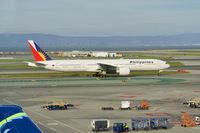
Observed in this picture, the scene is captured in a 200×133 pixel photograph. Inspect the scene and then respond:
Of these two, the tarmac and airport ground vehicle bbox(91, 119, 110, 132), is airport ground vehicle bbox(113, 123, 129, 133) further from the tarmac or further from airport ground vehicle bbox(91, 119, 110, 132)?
the tarmac

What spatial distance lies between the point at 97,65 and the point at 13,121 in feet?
251

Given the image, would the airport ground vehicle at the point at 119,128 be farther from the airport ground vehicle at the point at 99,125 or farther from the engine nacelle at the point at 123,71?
the engine nacelle at the point at 123,71

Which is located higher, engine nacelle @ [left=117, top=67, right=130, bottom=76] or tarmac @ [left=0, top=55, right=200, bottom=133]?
engine nacelle @ [left=117, top=67, right=130, bottom=76]

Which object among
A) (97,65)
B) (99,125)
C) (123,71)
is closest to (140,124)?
(99,125)

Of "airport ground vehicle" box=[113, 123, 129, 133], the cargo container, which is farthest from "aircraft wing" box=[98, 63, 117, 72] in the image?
"airport ground vehicle" box=[113, 123, 129, 133]

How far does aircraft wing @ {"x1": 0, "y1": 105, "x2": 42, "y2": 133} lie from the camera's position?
52.1 ft

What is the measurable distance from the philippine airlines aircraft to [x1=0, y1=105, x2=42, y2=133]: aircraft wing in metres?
73.6

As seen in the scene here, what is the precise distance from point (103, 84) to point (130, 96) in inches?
698

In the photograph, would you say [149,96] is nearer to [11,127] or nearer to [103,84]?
[103,84]

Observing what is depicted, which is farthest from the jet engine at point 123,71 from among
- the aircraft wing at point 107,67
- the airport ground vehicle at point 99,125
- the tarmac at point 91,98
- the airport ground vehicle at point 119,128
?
the airport ground vehicle at point 119,128

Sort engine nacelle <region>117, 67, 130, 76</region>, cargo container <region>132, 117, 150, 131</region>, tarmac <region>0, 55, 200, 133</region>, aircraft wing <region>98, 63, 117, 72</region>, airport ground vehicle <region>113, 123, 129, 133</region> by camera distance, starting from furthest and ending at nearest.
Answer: aircraft wing <region>98, 63, 117, 72</region> < engine nacelle <region>117, 67, 130, 76</region> < tarmac <region>0, 55, 200, 133</region> < cargo container <region>132, 117, 150, 131</region> < airport ground vehicle <region>113, 123, 129, 133</region>

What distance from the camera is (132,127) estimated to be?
36.6m

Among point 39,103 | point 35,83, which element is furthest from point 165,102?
point 35,83

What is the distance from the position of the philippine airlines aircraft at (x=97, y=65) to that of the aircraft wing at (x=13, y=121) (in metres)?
73.6
